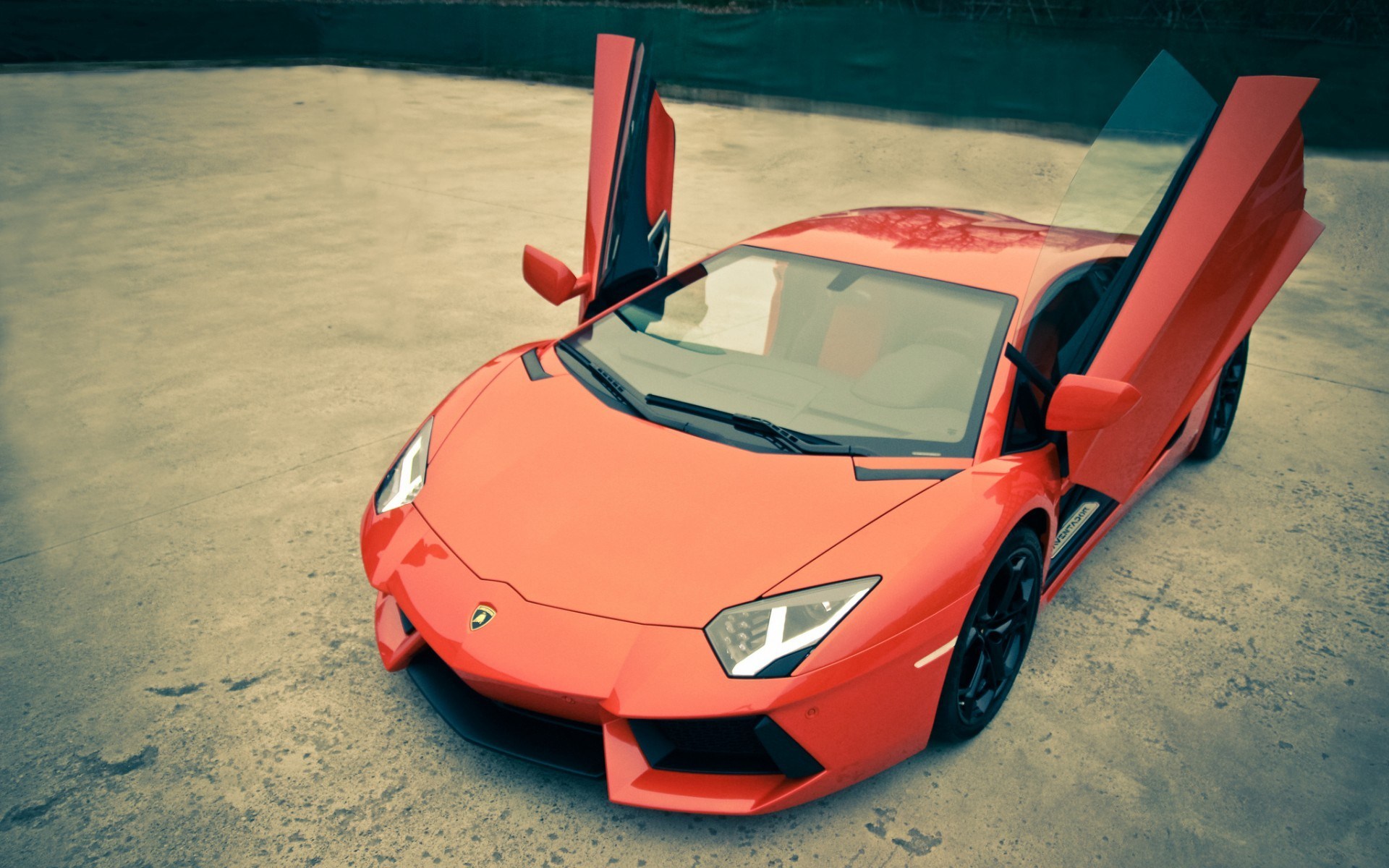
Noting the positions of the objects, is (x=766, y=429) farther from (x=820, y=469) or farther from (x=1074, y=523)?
(x=1074, y=523)

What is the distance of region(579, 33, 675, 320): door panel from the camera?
3760 mm

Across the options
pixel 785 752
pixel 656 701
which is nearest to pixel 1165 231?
pixel 785 752

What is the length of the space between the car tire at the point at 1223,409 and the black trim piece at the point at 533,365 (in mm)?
2846

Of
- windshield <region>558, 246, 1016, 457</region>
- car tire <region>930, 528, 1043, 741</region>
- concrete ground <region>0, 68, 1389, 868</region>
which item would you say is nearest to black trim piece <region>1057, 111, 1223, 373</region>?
windshield <region>558, 246, 1016, 457</region>

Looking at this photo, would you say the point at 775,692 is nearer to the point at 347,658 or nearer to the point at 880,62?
the point at 347,658

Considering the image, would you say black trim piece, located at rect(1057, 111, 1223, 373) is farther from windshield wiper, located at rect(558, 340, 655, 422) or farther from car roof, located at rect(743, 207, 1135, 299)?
windshield wiper, located at rect(558, 340, 655, 422)

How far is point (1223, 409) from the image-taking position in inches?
166

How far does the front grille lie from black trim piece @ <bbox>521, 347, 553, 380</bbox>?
1337mm

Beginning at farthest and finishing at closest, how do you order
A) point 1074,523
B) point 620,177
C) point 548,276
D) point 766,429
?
point 620,177, point 548,276, point 1074,523, point 766,429

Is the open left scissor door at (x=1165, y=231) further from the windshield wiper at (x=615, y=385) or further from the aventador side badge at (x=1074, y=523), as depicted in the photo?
the windshield wiper at (x=615, y=385)

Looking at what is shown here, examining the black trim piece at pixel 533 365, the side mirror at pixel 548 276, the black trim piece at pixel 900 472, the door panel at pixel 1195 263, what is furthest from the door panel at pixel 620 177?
the door panel at pixel 1195 263

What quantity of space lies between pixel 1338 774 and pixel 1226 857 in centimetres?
52

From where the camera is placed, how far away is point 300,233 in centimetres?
746

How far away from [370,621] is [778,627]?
152 centimetres
